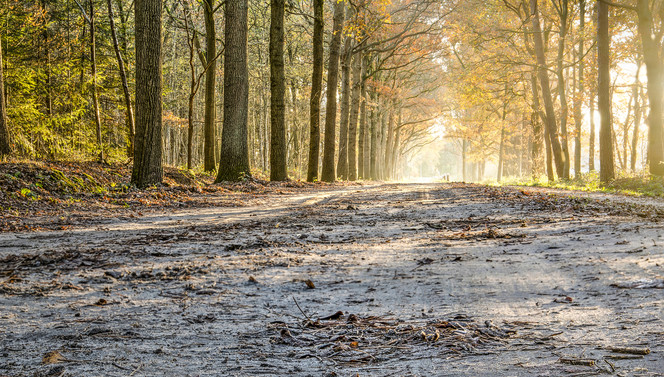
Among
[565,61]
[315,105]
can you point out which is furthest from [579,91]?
[315,105]

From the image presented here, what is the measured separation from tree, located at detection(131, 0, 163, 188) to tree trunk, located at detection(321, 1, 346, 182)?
9.30 meters

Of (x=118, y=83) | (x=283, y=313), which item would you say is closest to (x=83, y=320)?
(x=283, y=313)

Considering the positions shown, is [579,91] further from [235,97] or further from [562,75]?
[235,97]

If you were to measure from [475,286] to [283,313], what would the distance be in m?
1.31

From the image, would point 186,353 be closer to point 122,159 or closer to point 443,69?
point 122,159

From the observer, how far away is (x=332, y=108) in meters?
19.2

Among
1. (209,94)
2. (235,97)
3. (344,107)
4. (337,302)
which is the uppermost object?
(344,107)

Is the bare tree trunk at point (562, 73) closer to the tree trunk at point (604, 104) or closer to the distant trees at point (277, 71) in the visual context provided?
the distant trees at point (277, 71)

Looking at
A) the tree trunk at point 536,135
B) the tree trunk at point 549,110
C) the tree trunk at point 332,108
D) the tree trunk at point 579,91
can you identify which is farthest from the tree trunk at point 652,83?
the tree trunk at point 332,108

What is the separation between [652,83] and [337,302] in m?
14.2

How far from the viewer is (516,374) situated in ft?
5.91

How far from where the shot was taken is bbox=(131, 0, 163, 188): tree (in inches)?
377

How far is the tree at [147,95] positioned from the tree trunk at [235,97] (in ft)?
9.87

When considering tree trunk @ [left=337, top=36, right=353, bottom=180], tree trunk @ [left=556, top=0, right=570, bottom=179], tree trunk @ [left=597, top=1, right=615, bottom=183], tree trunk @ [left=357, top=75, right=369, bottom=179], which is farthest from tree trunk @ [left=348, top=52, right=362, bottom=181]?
tree trunk @ [left=597, top=1, right=615, bottom=183]
